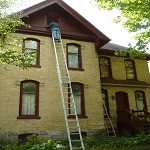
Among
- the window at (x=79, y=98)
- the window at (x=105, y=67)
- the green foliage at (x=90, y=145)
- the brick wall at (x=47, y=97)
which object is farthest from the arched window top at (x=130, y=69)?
the green foliage at (x=90, y=145)

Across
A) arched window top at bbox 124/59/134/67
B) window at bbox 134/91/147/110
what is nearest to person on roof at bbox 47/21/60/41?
arched window top at bbox 124/59/134/67

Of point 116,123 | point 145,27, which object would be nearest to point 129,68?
point 116,123

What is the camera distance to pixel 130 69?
67.2 feet

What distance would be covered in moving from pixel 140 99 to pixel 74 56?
321 inches

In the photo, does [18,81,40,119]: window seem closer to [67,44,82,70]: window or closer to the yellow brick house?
the yellow brick house

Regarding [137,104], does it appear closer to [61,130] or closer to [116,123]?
[116,123]

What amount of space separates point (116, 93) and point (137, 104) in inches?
88.5

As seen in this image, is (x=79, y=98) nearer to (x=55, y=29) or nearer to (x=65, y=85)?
(x=65, y=85)

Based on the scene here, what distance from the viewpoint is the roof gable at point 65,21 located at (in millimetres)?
15109

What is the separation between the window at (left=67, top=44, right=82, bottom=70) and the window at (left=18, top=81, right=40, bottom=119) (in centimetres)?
305

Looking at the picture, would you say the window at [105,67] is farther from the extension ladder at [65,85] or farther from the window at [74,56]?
the extension ladder at [65,85]

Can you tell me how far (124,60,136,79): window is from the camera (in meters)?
20.2

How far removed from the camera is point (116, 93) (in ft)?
61.7

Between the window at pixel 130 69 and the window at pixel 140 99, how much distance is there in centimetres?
164
